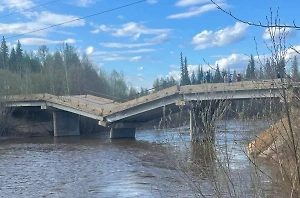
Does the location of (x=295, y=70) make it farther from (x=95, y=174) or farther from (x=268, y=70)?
(x=95, y=174)

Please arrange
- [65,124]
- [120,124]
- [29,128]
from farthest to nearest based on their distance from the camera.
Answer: [29,128]
[65,124]
[120,124]

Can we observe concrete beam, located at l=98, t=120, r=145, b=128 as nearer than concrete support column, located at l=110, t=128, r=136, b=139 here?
Yes

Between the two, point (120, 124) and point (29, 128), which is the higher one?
point (120, 124)

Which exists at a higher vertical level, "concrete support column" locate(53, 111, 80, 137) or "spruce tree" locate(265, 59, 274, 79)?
"spruce tree" locate(265, 59, 274, 79)

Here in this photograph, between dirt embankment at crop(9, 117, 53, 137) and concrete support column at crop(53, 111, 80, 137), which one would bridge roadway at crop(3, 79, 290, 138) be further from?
dirt embankment at crop(9, 117, 53, 137)

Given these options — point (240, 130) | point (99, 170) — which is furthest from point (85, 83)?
point (240, 130)

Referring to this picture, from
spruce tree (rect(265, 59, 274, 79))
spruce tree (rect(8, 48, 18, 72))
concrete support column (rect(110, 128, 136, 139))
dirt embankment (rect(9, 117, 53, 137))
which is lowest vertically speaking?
concrete support column (rect(110, 128, 136, 139))

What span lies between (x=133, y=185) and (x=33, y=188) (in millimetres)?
4361

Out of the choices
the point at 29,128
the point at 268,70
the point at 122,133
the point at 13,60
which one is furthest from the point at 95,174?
the point at 13,60

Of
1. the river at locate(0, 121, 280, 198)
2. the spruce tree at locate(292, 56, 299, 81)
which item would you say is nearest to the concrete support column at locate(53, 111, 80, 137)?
the river at locate(0, 121, 280, 198)

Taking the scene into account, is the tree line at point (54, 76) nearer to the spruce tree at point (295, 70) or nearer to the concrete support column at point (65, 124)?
the concrete support column at point (65, 124)

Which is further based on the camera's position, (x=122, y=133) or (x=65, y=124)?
(x=65, y=124)

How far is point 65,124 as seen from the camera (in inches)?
2128

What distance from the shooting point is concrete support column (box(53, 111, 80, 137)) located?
53669 mm
